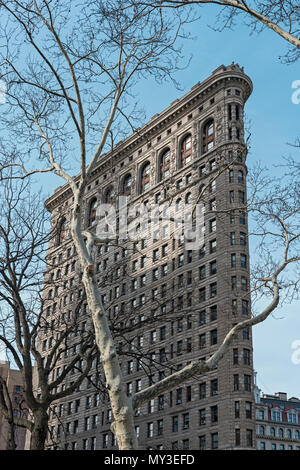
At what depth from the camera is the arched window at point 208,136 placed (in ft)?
221

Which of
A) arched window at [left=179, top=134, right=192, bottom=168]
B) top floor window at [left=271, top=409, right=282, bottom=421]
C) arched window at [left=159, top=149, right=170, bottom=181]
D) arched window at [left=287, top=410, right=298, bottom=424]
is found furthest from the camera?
arched window at [left=287, top=410, right=298, bottom=424]

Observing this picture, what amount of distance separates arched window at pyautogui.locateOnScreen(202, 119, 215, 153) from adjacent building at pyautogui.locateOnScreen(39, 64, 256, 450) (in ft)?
0.50

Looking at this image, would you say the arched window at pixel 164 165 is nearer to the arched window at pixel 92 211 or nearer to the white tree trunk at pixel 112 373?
the arched window at pixel 92 211

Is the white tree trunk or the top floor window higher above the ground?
the top floor window

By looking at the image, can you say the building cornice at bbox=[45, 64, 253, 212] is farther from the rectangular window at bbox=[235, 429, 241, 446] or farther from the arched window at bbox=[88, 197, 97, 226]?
the rectangular window at bbox=[235, 429, 241, 446]

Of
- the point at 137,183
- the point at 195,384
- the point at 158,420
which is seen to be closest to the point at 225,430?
the point at 195,384

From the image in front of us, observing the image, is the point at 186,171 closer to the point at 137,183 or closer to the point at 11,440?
the point at 137,183

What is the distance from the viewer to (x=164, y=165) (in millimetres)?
73438

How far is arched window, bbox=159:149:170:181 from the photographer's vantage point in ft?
239

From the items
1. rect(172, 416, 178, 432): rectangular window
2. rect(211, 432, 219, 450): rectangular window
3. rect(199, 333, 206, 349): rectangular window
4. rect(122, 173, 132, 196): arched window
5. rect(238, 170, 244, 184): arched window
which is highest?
rect(122, 173, 132, 196): arched window

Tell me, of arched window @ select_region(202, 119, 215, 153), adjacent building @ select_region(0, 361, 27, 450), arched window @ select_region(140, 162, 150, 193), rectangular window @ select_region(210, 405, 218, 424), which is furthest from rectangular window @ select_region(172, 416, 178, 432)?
arched window @ select_region(202, 119, 215, 153)

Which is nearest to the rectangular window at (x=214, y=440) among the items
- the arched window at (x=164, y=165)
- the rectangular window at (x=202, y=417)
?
the rectangular window at (x=202, y=417)

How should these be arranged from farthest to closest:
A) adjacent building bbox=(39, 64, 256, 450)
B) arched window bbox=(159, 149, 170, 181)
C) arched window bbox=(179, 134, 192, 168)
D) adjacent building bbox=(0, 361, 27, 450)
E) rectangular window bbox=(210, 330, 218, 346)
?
arched window bbox=(159, 149, 170, 181)
arched window bbox=(179, 134, 192, 168)
rectangular window bbox=(210, 330, 218, 346)
adjacent building bbox=(39, 64, 256, 450)
adjacent building bbox=(0, 361, 27, 450)

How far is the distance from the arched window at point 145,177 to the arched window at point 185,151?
6.07 meters
